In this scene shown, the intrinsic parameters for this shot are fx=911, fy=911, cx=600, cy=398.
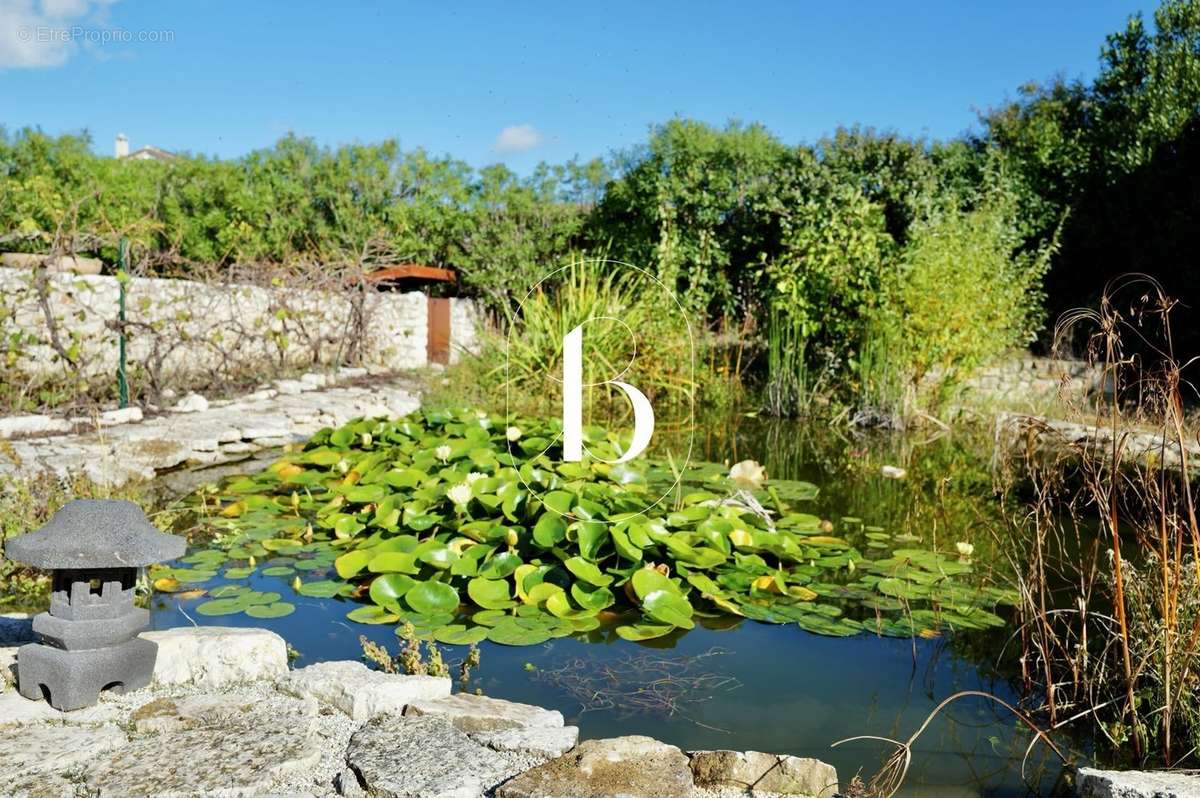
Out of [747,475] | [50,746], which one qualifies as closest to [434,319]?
[747,475]

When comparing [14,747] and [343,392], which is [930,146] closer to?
[343,392]

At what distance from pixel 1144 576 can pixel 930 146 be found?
363 inches

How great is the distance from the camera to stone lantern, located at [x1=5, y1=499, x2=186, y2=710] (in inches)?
80.2

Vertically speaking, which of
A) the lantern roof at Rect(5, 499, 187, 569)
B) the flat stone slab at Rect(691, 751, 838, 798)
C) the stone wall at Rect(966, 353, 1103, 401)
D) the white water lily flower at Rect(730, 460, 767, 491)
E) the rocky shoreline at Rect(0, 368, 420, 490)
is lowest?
the flat stone slab at Rect(691, 751, 838, 798)

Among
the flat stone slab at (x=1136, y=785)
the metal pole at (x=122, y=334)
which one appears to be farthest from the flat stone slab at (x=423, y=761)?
the metal pole at (x=122, y=334)

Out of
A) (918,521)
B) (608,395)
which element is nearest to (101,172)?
(608,395)

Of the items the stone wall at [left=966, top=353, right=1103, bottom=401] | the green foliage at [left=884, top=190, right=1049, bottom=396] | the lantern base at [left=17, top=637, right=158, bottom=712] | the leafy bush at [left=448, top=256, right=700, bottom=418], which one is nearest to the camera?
the lantern base at [left=17, top=637, right=158, bottom=712]

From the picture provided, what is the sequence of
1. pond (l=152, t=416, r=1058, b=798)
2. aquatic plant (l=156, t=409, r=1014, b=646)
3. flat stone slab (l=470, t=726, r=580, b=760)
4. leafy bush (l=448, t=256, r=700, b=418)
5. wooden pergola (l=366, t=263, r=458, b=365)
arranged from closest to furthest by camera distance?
1. flat stone slab (l=470, t=726, r=580, b=760)
2. pond (l=152, t=416, r=1058, b=798)
3. aquatic plant (l=156, t=409, r=1014, b=646)
4. leafy bush (l=448, t=256, r=700, b=418)
5. wooden pergola (l=366, t=263, r=458, b=365)

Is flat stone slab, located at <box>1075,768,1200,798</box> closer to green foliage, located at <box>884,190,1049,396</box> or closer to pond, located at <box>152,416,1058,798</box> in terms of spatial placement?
pond, located at <box>152,416,1058,798</box>

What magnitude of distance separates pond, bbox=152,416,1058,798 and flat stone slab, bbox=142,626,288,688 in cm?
37

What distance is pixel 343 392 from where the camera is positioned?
7766 millimetres

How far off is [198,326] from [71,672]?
5644 mm

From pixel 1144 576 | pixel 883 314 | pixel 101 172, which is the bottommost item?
pixel 1144 576

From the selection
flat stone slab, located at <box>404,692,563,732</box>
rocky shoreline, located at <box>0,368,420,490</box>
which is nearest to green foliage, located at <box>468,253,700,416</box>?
rocky shoreline, located at <box>0,368,420,490</box>
